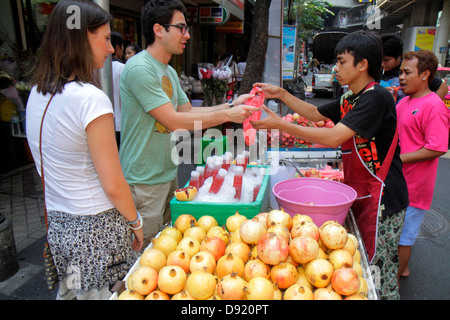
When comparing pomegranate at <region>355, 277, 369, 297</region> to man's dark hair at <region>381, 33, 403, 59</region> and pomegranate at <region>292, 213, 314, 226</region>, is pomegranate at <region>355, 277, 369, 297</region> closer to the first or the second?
pomegranate at <region>292, 213, 314, 226</region>

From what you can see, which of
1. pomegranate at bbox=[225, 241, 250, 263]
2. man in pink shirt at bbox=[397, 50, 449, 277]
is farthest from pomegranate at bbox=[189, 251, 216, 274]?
man in pink shirt at bbox=[397, 50, 449, 277]

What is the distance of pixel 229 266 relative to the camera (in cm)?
157

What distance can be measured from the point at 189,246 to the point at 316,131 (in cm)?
112

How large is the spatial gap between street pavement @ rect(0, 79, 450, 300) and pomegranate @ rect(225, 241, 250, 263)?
2.33 m

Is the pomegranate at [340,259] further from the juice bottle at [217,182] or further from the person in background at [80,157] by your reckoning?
the person in background at [80,157]

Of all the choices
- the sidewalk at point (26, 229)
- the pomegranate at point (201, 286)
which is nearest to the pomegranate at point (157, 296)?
the pomegranate at point (201, 286)

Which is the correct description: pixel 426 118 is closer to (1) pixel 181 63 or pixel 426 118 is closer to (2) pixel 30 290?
(2) pixel 30 290

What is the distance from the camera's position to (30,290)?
3.16 metres

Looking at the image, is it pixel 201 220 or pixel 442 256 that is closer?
pixel 201 220

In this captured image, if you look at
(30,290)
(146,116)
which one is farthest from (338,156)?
(30,290)

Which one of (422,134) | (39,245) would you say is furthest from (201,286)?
(39,245)

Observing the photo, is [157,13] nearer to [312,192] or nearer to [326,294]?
[312,192]

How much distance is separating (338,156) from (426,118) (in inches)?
38.6

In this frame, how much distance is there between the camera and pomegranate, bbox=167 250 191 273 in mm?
1614
